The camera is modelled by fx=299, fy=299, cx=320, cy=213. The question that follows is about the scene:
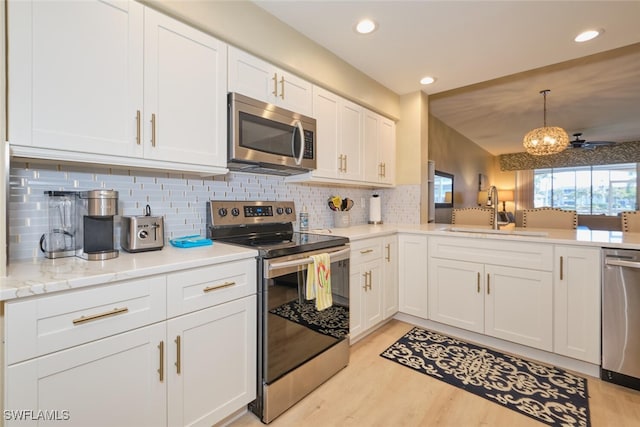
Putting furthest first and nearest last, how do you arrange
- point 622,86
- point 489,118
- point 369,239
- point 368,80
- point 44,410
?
point 489,118 → point 622,86 → point 368,80 → point 369,239 → point 44,410

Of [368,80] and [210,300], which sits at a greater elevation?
[368,80]

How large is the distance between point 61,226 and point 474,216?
345 centimetres

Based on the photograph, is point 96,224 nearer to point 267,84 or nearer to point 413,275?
point 267,84

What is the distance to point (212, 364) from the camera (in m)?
1.39

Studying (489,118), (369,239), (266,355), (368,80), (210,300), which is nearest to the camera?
(210,300)

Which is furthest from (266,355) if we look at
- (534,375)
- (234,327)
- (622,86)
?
(622,86)

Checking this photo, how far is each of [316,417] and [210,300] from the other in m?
0.86

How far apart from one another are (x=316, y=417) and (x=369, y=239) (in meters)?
1.28

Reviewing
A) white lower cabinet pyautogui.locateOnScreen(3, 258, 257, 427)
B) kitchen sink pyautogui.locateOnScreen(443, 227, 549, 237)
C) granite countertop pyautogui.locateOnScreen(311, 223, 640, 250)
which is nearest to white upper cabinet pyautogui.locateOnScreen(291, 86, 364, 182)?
granite countertop pyautogui.locateOnScreen(311, 223, 640, 250)

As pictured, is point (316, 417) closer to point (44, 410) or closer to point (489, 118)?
point (44, 410)

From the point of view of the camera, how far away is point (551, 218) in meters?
2.96

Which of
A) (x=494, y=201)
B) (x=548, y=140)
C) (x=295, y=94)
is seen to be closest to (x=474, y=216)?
(x=494, y=201)

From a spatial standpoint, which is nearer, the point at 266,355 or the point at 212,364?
the point at 212,364

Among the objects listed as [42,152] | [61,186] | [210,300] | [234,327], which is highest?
[42,152]
